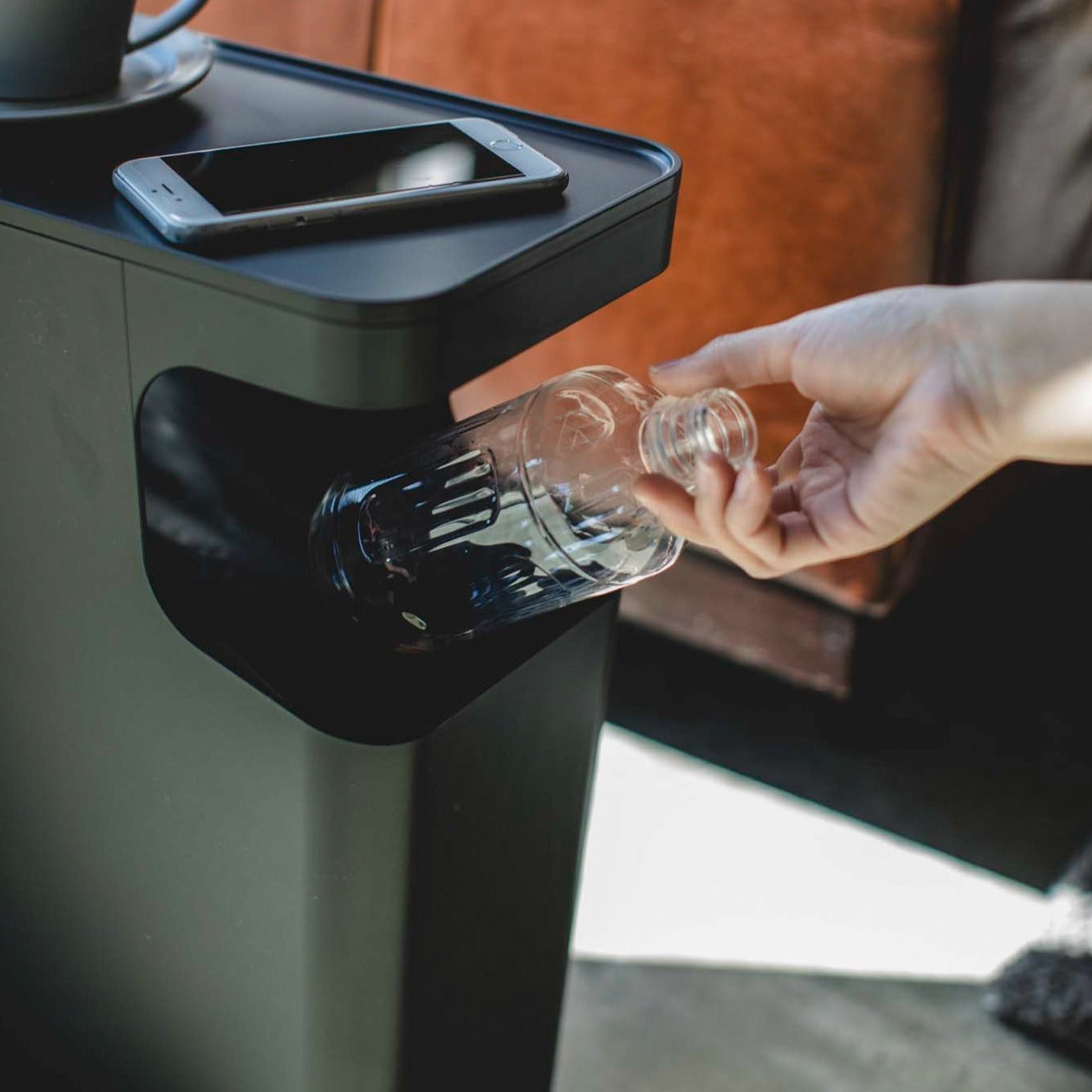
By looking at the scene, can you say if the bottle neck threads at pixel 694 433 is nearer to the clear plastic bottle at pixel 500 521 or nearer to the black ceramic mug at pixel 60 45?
the clear plastic bottle at pixel 500 521

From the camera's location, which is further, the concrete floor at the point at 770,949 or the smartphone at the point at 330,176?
the concrete floor at the point at 770,949

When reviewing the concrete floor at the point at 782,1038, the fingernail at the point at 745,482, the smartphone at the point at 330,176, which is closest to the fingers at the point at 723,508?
the fingernail at the point at 745,482

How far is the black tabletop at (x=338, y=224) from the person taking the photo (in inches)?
16.6

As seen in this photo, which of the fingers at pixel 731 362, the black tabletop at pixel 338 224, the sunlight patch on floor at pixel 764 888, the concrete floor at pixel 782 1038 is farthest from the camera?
the sunlight patch on floor at pixel 764 888

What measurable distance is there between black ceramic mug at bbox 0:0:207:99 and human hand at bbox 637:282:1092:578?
25cm

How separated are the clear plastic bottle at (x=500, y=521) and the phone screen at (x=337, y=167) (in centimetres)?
10

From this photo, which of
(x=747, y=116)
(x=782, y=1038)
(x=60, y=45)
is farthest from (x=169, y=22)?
(x=782, y=1038)

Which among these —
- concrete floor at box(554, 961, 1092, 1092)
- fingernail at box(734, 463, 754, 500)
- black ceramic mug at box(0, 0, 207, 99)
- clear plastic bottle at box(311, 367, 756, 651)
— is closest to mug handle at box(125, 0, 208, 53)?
black ceramic mug at box(0, 0, 207, 99)

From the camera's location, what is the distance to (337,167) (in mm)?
503

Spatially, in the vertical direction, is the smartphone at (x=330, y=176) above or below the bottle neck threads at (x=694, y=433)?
above

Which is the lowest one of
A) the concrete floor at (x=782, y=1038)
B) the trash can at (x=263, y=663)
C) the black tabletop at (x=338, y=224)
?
the concrete floor at (x=782, y=1038)

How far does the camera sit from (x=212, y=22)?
1166 mm

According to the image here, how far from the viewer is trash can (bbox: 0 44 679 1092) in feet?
1.45

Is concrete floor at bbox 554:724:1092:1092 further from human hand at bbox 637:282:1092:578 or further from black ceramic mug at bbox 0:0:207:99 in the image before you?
black ceramic mug at bbox 0:0:207:99
